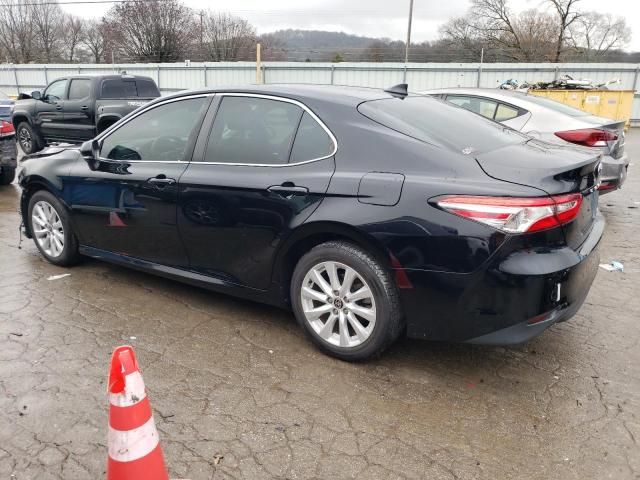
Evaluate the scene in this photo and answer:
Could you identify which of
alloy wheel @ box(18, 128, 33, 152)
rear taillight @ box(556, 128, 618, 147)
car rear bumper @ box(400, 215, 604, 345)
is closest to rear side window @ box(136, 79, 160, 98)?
alloy wheel @ box(18, 128, 33, 152)

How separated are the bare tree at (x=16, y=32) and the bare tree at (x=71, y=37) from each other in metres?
3.88

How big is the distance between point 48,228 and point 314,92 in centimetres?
286

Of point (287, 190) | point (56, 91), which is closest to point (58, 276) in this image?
point (287, 190)

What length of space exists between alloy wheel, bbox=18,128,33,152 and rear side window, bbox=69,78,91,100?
1773 millimetres

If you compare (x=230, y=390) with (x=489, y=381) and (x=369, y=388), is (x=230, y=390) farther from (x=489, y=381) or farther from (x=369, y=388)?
(x=489, y=381)

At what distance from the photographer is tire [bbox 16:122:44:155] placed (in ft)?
39.7

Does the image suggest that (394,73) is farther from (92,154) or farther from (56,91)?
(92,154)

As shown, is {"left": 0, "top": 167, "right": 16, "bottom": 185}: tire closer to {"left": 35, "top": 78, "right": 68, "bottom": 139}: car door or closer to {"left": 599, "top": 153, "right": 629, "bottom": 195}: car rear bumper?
{"left": 35, "top": 78, "right": 68, "bottom": 139}: car door

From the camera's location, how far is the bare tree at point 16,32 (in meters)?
50.6

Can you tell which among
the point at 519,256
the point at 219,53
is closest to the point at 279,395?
the point at 519,256

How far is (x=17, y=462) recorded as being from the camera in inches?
94.6

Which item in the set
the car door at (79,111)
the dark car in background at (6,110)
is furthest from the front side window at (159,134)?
the dark car in background at (6,110)

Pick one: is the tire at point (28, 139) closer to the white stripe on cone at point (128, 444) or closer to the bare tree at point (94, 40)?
the white stripe on cone at point (128, 444)

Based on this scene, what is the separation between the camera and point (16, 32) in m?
51.2
